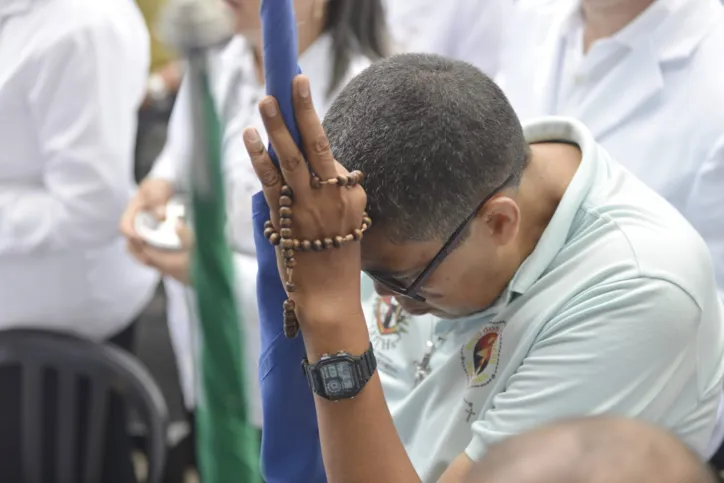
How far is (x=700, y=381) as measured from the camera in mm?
952

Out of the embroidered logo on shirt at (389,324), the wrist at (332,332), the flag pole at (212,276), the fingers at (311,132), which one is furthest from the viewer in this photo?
the embroidered logo on shirt at (389,324)

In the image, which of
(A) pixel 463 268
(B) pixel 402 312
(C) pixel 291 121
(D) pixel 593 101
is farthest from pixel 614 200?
(D) pixel 593 101

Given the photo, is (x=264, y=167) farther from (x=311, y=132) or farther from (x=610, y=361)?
(x=610, y=361)

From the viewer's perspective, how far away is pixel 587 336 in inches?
35.1

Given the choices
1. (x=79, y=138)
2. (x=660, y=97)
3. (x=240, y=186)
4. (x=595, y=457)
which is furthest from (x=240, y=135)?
(x=595, y=457)

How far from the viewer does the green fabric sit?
428 millimetres

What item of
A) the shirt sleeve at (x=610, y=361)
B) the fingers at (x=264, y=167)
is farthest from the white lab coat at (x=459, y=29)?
the fingers at (x=264, y=167)

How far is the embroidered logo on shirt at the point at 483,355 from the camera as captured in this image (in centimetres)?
97

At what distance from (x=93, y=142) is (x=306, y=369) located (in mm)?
1015

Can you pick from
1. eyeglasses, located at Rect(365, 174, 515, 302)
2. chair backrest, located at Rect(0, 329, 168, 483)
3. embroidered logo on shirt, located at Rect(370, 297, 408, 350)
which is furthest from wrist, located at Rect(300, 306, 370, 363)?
chair backrest, located at Rect(0, 329, 168, 483)

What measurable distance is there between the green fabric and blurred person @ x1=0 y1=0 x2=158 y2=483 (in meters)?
1.31

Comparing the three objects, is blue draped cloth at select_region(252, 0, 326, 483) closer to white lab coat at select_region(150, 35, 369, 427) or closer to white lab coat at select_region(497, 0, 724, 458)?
white lab coat at select_region(150, 35, 369, 427)

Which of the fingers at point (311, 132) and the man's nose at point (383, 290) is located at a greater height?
the fingers at point (311, 132)

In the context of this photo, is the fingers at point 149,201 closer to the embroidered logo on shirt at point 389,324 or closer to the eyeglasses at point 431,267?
the embroidered logo on shirt at point 389,324
